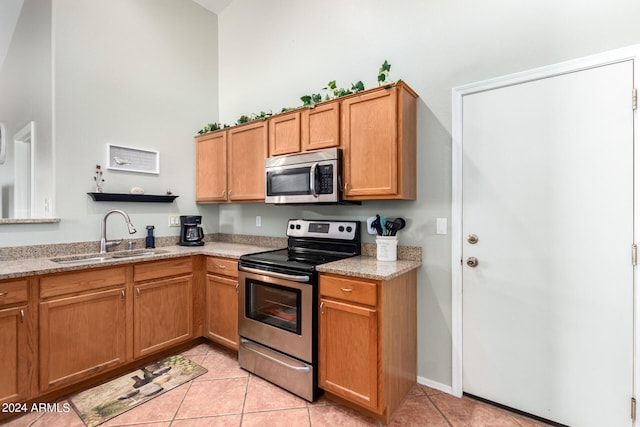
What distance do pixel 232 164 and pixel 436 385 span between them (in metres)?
2.60

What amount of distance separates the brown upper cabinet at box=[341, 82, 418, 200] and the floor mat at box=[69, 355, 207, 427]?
6.26 feet

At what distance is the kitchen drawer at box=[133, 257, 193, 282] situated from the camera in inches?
94.3

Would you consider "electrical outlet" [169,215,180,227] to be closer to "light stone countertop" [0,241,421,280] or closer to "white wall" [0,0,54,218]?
"light stone countertop" [0,241,421,280]

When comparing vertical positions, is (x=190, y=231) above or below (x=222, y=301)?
above

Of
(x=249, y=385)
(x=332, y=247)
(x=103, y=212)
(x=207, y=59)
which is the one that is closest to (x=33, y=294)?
(x=103, y=212)

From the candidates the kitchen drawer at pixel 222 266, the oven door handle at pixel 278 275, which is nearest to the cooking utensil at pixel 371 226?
the oven door handle at pixel 278 275

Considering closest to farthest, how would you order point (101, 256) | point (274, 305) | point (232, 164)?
point (274, 305) < point (101, 256) < point (232, 164)

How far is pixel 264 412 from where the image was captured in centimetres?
190

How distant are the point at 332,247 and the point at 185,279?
137 centimetres

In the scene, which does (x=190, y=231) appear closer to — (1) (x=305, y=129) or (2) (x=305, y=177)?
(2) (x=305, y=177)

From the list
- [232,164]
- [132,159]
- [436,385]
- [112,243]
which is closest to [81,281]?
[112,243]

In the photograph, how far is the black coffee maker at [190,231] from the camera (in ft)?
10.3

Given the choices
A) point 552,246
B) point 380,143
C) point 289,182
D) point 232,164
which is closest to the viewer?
point 552,246

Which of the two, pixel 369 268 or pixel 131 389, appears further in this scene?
pixel 131 389
